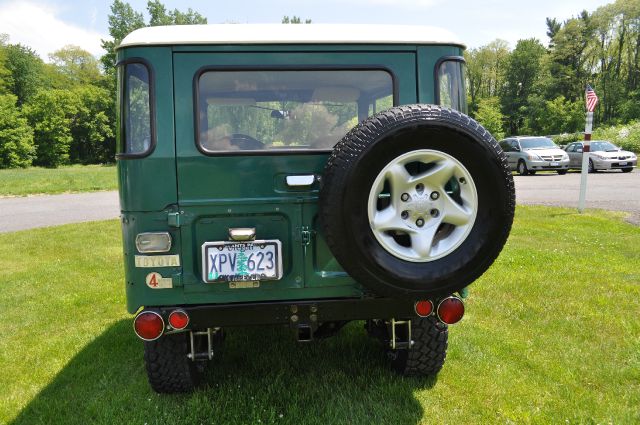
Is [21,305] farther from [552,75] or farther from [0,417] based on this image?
[552,75]

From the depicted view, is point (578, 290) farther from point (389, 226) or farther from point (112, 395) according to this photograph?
point (112, 395)

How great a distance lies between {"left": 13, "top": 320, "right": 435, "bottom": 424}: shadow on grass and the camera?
9.93ft

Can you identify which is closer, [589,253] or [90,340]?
[90,340]

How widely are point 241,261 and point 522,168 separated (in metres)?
20.4

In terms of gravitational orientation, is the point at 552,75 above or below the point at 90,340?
above

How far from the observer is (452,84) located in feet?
10.00

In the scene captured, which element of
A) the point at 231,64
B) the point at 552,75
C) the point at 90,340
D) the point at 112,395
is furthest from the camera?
the point at 552,75

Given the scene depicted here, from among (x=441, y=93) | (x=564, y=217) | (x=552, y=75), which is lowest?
(x=564, y=217)

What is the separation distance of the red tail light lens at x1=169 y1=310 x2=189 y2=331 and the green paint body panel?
0.07 metres

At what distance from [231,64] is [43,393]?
261 centimetres

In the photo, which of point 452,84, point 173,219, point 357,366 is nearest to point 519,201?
point 357,366

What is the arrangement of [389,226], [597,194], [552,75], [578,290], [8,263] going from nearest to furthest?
[389,226]
[578,290]
[8,263]
[597,194]
[552,75]

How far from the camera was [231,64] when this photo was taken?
2.85m

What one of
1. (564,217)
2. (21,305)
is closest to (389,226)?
(21,305)
